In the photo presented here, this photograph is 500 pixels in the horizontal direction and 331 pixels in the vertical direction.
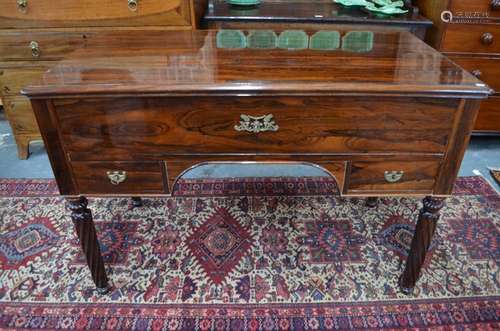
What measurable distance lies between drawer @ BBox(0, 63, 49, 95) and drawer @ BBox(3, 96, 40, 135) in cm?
5

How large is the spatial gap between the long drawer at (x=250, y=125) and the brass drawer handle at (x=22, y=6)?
3.97 ft

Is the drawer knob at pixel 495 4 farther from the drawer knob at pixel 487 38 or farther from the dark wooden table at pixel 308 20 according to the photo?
the dark wooden table at pixel 308 20

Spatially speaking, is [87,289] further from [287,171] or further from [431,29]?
[431,29]

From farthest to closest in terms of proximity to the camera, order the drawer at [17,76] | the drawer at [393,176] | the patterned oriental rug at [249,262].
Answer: the drawer at [17,76]
the patterned oriental rug at [249,262]
the drawer at [393,176]

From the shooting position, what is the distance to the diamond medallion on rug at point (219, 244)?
144 cm

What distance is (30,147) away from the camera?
2.32 metres

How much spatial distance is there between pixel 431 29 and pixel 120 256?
2002 mm

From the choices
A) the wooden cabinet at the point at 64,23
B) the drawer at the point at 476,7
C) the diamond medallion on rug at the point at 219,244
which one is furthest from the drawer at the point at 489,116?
the wooden cabinet at the point at 64,23

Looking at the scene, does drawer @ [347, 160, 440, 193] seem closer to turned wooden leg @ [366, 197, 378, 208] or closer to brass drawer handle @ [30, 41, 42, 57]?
turned wooden leg @ [366, 197, 378, 208]

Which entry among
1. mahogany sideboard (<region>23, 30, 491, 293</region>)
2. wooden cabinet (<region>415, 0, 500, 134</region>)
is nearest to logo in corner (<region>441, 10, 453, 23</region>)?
wooden cabinet (<region>415, 0, 500, 134</region>)

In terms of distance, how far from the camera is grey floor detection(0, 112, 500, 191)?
6.67ft

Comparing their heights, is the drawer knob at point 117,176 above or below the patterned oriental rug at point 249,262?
above

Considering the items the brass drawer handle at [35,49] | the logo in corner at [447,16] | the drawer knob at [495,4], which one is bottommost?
the brass drawer handle at [35,49]

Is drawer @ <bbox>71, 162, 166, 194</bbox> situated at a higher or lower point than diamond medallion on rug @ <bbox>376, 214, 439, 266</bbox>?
higher
